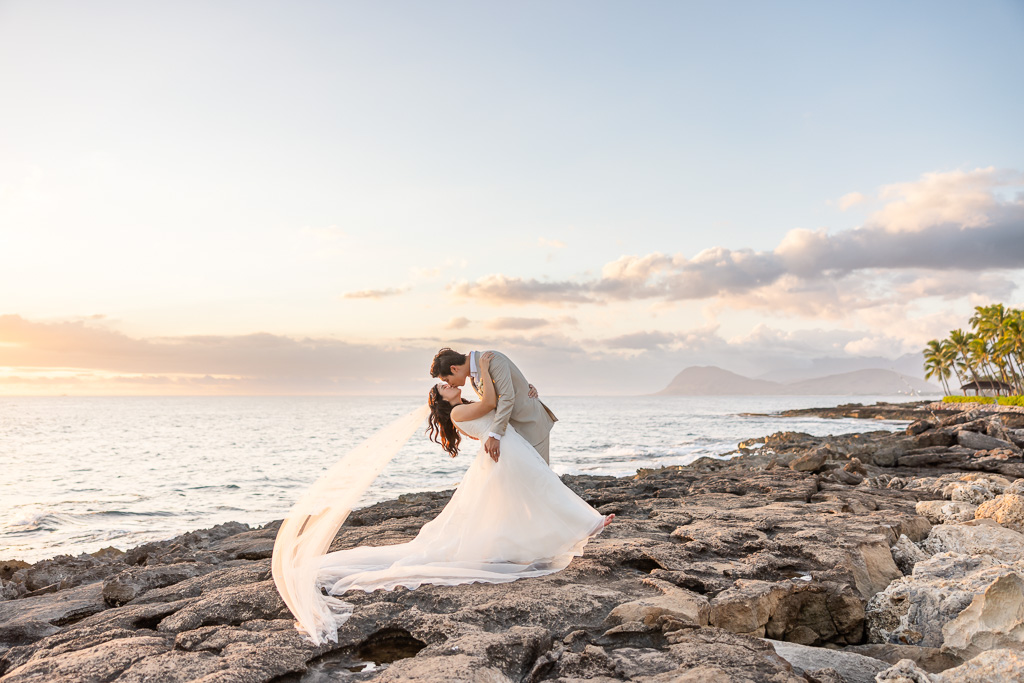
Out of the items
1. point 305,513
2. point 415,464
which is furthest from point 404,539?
point 415,464

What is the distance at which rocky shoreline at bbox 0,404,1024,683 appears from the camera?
3.14m

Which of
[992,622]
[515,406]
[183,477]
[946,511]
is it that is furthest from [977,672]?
[183,477]

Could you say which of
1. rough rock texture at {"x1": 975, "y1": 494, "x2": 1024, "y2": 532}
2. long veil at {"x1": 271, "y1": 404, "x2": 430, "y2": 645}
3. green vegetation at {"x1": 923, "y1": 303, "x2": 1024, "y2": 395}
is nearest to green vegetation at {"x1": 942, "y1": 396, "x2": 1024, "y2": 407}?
green vegetation at {"x1": 923, "y1": 303, "x2": 1024, "y2": 395}

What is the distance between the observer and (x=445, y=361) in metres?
5.62

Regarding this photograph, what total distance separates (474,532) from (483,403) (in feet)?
3.76

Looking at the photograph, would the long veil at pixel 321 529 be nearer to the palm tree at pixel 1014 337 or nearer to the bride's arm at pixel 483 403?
the bride's arm at pixel 483 403

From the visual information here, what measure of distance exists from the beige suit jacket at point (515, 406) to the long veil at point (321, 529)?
862 mm

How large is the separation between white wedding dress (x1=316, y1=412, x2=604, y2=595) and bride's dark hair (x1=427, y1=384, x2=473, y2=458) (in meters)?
0.27

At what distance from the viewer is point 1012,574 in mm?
3637

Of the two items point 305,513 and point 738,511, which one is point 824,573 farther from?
point 305,513

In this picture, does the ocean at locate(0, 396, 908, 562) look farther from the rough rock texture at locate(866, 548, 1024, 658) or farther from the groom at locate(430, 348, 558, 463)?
the rough rock texture at locate(866, 548, 1024, 658)

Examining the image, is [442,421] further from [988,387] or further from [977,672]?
[988,387]

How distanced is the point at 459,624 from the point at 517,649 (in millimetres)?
561

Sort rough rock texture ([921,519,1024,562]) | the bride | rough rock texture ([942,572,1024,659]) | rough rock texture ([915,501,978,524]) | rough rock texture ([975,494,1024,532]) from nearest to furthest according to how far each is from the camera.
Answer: rough rock texture ([942,572,1024,659]) → the bride → rough rock texture ([921,519,1024,562]) → rough rock texture ([975,494,1024,532]) → rough rock texture ([915,501,978,524])
